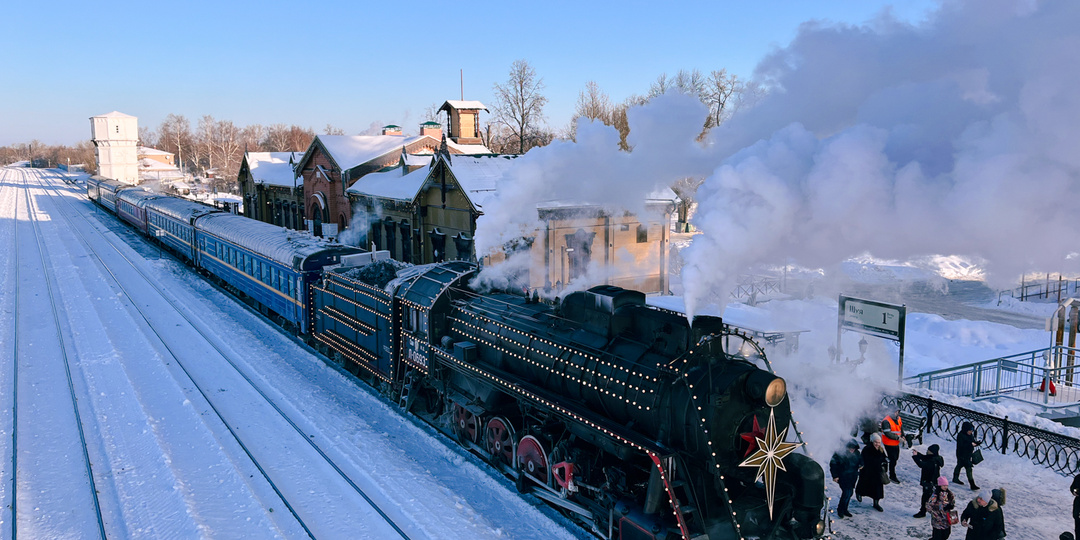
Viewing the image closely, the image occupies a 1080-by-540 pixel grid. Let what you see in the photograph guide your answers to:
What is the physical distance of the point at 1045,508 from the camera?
9305mm

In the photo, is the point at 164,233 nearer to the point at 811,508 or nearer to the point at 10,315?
the point at 10,315

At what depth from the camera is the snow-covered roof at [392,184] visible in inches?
1102

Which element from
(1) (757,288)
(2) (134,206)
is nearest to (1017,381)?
(1) (757,288)

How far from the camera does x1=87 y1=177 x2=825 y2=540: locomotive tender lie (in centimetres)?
727

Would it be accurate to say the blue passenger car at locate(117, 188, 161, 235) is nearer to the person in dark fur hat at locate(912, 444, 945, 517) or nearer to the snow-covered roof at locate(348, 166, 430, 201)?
the snow-covered roof at locate(348, 166, 430, 201)

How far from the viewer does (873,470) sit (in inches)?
361

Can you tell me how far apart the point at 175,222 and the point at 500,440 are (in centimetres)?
2917

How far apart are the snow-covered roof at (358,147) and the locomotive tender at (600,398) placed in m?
21.3

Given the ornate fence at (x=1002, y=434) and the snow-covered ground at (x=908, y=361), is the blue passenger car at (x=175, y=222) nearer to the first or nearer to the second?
the snow-covered ground at (x=908, y=361)

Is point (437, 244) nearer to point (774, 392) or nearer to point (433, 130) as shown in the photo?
point (433, 130)

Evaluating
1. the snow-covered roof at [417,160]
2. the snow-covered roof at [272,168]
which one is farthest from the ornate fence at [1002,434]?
the snow-covered roof at [272,168]

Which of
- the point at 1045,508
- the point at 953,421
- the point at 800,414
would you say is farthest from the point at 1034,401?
the point at 800,414

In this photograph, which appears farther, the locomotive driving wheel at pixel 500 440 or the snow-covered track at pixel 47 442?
the locomotive driving wheel at pixel 500 440

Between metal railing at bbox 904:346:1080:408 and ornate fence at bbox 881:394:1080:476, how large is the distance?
3.27 feet
